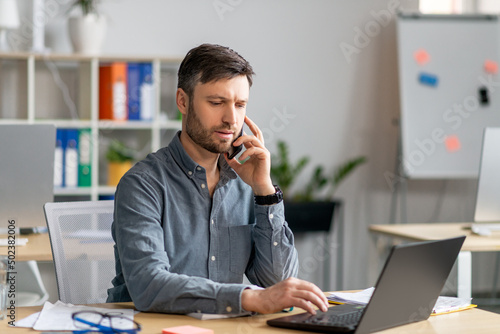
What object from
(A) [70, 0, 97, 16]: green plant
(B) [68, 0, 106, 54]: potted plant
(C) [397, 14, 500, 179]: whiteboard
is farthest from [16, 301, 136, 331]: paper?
(C) [397, 14, 500, 179]: whiteboard

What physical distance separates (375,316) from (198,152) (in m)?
0.65

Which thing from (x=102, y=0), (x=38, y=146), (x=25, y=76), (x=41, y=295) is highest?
(x=102, y=0)

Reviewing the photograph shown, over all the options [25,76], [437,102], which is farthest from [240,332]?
[437,102]

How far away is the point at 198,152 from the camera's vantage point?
1683 mm

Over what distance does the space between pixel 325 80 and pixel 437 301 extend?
294 centimetres

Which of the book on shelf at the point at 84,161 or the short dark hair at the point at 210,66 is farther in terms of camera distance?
the book on shelf at the point at 84,161

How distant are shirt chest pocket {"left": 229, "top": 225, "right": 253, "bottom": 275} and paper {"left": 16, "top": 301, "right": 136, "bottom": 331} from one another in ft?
1.05

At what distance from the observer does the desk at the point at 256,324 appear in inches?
50.4

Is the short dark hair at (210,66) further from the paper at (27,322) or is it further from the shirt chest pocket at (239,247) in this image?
the paper at (27,322)

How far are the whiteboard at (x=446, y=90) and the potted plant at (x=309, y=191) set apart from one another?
0.40 metres

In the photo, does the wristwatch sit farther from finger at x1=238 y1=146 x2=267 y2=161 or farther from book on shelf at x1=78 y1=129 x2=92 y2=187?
book on shelf at x1=78 y1=129 x2=92 y2=187

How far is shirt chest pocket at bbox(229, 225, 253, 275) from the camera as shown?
1.65 metres

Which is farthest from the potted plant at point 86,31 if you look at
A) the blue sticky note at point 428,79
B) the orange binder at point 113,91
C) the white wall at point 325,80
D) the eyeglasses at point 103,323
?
the eyeglasses at point 103,323

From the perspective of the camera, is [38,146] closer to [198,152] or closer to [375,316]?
[198,152]
